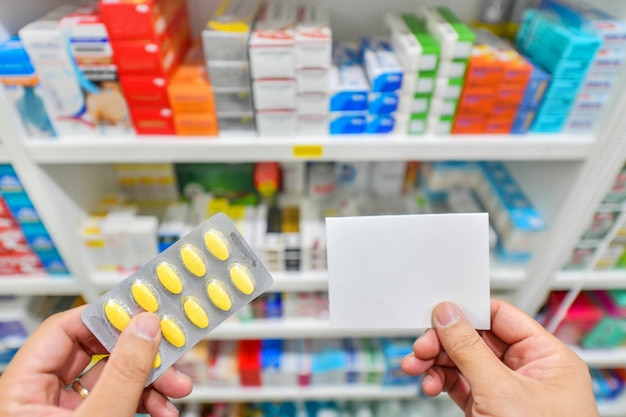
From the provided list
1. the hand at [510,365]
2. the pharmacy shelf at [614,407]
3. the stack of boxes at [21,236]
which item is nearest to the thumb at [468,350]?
the hand at [510,365]

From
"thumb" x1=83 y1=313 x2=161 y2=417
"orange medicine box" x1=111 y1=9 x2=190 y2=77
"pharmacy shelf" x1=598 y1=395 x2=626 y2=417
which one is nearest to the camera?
"thumb" x1=83 y1=313 x2=161 y2=417

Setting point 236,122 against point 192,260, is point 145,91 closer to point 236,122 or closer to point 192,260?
point 236,122

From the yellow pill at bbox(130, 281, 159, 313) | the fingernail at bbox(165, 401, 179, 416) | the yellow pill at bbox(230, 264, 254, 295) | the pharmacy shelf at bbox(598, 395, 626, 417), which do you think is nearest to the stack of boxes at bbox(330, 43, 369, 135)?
the yellow pill at bbox(230, 264, 254, 295)

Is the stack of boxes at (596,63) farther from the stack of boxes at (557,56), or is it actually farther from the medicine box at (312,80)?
the medicine box at (312,80)

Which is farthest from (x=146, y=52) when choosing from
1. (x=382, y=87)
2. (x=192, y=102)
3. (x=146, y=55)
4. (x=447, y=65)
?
(x=447, y=65)

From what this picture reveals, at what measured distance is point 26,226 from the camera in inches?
34.9

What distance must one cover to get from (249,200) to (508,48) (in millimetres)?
688

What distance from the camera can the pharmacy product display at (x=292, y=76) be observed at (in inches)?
27.4

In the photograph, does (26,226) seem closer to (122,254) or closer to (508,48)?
(122,254)

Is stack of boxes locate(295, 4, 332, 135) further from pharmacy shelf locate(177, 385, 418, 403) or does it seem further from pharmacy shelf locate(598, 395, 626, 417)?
pharmacy shelf locate(598, 395, 626, 417)

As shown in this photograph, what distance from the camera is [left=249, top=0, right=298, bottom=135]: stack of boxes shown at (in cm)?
70

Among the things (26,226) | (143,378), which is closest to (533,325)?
(143,378)

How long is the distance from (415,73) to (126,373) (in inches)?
26.5

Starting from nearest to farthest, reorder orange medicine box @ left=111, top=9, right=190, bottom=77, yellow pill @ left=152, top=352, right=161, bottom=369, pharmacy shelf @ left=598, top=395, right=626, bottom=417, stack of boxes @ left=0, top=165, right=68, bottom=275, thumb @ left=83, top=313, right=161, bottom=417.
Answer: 1. thumb @ left=83, top=313, right=161, bottom=417
2. yellow pill @ left=152, top=352, right=161, bottom=369
3. orange medicine box @ left=111, top=9, right=190, bottom=77
4. stack of boxes @ left=0, top=165, right=68, bottom=275
5. pharmacy shelf @ left=598, top=395, right=626, bottom=417
